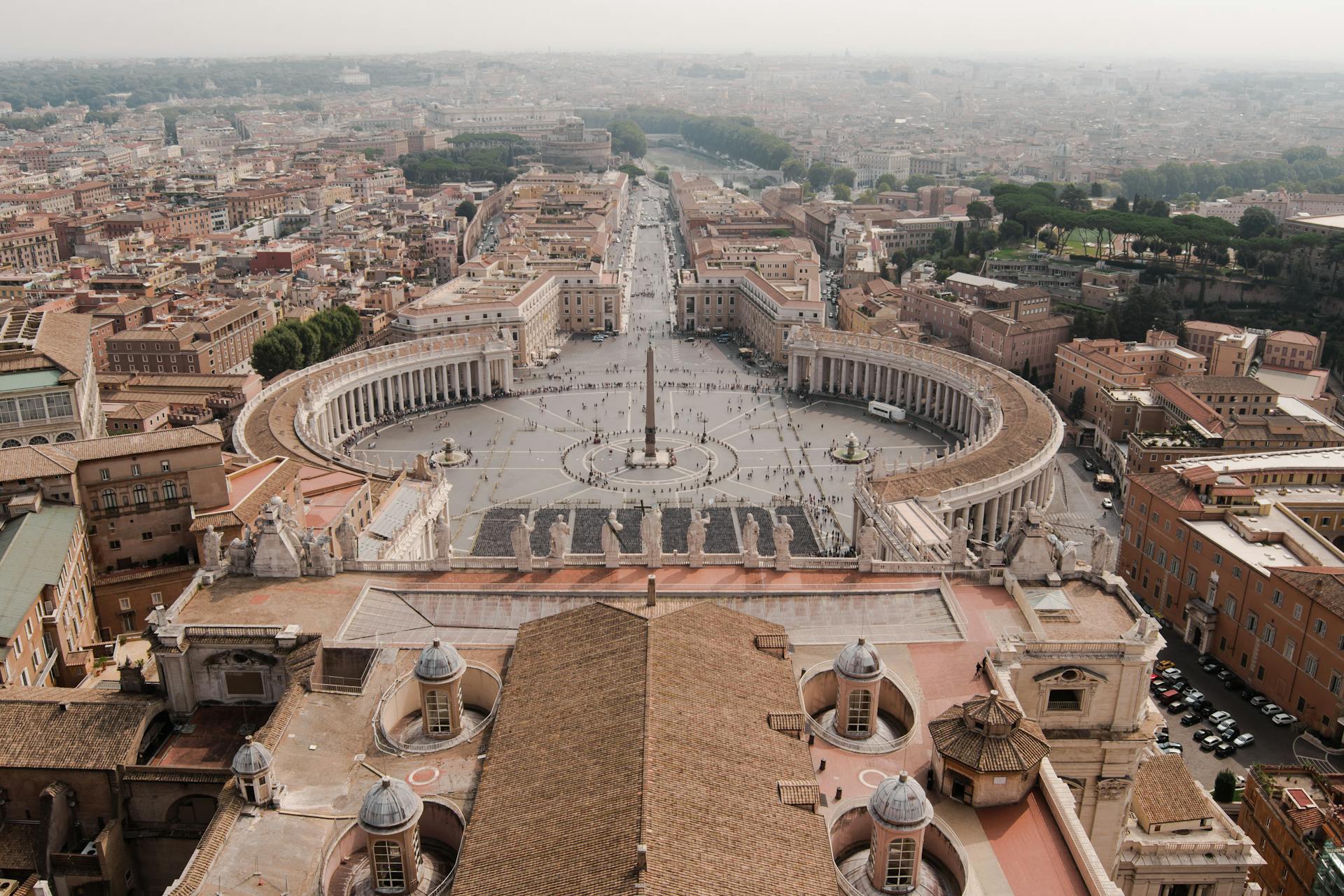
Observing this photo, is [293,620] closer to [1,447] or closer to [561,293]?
[1,447]

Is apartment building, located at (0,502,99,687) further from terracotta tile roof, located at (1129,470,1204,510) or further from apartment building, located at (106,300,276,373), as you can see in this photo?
terracotta tile roof, located at (1129,470,1204,510)

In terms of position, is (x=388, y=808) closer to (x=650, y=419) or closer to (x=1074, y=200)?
(x=650, y=419)

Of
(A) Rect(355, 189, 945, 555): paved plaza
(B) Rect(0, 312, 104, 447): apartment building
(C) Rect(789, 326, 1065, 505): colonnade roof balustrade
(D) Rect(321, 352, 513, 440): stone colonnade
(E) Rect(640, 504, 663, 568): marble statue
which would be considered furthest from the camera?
(D) Rect(321, 352, 513, 440): stone colonnade

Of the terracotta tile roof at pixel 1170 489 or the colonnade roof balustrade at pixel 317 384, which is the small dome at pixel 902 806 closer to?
the terracotta tile roof at pixel 1170 489

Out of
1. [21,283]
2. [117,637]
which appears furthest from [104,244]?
[117,637]

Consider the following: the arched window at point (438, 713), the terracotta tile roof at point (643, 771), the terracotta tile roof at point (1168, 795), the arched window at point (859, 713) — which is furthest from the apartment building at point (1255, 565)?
the arched window at point (438, 713)

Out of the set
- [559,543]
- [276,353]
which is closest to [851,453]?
[559,543]

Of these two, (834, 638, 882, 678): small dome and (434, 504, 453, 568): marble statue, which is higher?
(834, 638, 882, 678): small dome

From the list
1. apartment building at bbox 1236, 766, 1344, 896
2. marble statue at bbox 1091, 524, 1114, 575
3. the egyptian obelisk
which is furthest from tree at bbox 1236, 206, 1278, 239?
marble statue at bbox 1091, 524, 1114, 575
